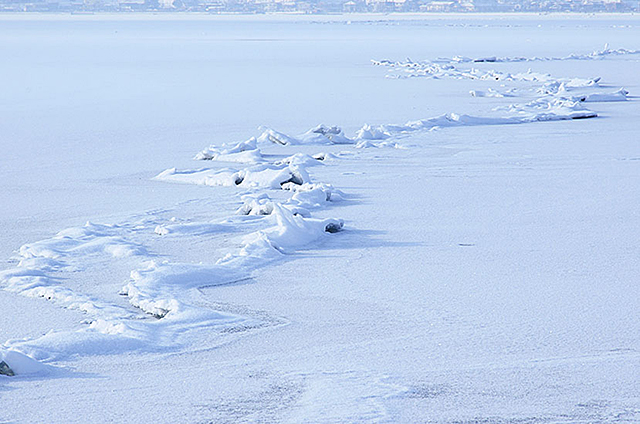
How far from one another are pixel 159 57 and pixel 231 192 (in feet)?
71.9

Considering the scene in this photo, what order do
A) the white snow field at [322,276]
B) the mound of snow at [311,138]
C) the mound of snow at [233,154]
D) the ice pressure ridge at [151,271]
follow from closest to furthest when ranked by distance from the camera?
1. the white snow field at [322,276]
2. the ice pressure ridge at [151,271]
3. the mound of snow at [233,154]
4. the mound of snow at [311,138]

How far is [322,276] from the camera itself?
394 cm

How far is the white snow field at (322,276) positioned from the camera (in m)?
2.64

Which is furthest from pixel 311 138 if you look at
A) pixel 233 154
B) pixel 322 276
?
pixel 322 276

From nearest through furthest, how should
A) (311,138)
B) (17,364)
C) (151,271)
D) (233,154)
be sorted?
(17,364) < (151,271) < (233,154) < (311,138)

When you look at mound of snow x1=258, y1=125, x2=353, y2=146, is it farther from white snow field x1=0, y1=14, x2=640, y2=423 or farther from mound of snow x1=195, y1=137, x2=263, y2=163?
mound of snow x1=195, y1=137, x2=263, y2=163

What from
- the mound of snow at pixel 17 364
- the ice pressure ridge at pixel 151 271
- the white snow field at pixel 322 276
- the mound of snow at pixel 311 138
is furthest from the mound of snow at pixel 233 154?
the mound of snow at pixel 17 364

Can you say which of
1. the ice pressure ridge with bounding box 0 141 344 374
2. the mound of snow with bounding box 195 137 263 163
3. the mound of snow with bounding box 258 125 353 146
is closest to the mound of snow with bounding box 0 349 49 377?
the ice pressure ridge with bounding box 0 141 344 374

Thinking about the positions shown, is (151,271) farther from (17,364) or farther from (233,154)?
(233,154)

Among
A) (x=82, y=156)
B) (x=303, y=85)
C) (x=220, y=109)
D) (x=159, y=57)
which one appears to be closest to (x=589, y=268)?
(x=82, y=156)

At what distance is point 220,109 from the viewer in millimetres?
11961

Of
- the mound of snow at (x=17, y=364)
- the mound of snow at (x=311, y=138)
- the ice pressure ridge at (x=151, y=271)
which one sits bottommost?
the mound of snow at (x=311, y=138)

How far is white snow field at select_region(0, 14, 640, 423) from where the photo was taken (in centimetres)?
264

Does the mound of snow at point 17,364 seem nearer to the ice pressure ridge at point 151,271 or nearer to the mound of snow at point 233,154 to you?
the ice pressure ridge at point 151,271
